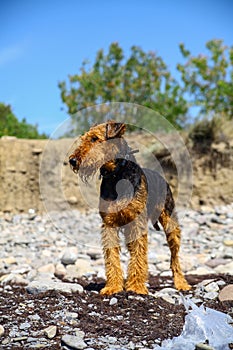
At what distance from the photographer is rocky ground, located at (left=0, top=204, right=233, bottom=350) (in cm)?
562

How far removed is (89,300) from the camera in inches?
275

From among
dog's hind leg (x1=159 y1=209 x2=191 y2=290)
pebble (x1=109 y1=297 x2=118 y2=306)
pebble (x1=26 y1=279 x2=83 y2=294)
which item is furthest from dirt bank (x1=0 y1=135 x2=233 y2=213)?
pebble (x1=109 y1=297 x2=118 y2=306)

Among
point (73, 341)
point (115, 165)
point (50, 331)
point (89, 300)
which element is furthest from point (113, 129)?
point (73, 341)

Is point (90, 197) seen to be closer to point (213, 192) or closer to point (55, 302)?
point (55, 302)

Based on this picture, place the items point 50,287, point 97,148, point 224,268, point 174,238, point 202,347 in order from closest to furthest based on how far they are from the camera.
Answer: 1. point 202,347
2. point 97,148
3. point 50,287
4. point 174,238
5. point 224,268

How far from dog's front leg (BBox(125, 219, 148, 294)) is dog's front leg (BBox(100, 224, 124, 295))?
152 mm

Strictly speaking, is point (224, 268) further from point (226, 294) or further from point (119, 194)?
point (119, 194)

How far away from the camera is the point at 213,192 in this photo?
19922 millimetres

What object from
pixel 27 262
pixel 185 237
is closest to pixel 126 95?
pixel 185 237

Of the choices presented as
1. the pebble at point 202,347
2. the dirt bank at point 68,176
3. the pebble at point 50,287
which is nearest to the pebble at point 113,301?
the pebble at point 50,287

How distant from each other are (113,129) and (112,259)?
5.95 ft

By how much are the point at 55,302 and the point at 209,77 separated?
932 inches

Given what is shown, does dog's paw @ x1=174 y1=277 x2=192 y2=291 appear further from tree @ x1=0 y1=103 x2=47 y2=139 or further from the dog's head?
tree @ x1=0 y1=103 x2=47 y2=139

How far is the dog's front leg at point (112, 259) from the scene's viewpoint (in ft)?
23.6
